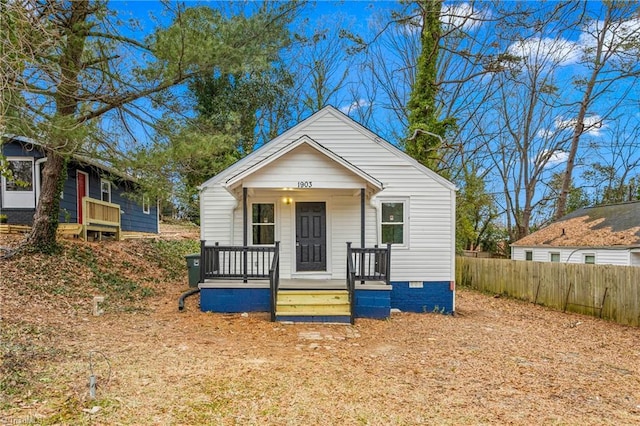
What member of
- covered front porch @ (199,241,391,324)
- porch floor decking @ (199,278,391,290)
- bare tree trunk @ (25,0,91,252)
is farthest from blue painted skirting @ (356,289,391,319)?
bare tree trunk @ (25,0,91,252)

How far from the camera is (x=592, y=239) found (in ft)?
56.1

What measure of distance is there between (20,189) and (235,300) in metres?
10.5

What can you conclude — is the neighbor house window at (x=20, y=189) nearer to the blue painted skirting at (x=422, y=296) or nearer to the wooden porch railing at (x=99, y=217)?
the wooden porch railing at (x=99, y=217)

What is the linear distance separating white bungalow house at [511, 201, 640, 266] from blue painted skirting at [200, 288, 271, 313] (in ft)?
49.6

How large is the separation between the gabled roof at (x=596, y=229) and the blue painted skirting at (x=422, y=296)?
10348 mm

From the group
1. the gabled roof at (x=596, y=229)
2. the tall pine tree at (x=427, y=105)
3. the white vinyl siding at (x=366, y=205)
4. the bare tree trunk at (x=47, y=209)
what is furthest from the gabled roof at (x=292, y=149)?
the gabled roof at (x=596, y=229)

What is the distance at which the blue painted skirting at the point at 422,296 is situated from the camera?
10141 millimetres

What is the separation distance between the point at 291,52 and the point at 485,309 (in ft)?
56.9

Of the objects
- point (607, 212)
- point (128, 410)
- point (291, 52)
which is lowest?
point (128, 410)

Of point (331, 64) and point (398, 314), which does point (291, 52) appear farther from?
point (398, 314)

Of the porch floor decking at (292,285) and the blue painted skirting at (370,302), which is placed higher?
the porch floor decking at (292,285)

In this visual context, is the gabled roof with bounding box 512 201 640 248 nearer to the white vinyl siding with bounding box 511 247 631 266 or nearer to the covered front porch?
the white vinyl siding with bounding box 511 247 631 266

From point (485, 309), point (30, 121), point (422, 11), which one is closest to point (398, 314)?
point (485, 309)

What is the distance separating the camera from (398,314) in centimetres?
954
